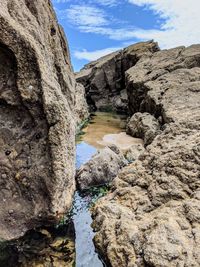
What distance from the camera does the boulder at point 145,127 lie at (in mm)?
18328

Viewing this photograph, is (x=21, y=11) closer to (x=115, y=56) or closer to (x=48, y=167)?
(x=48, y=167)

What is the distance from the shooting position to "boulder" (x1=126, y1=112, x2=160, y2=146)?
18328mm

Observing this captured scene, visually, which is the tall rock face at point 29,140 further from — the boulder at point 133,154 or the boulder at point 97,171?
the boulder at point 133,154

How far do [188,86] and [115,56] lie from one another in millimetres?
25398

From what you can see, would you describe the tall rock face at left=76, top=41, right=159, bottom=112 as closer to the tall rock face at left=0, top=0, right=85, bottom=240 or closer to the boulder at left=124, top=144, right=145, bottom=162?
the boulder at left=124, top=144, right=145, bottom=162

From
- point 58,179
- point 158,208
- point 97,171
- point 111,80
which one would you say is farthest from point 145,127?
A: point 111,80

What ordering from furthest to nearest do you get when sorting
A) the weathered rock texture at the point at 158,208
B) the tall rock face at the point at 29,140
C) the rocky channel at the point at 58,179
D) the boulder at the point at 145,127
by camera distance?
the boulder at the point at 145,127 < the tall rock face at the point at 29,140 < the rocky channel at the point at 58,179 < the weathered rock texture at the point at 158,208

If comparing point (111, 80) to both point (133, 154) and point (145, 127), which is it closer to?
point (145, 127)

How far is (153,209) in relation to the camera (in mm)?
7766

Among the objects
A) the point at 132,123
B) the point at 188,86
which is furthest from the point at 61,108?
the point at 132,123

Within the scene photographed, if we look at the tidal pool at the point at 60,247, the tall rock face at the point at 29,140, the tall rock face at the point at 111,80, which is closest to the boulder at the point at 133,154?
the tidal pool at the point at 60,247

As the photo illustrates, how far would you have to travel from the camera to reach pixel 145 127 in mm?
19953

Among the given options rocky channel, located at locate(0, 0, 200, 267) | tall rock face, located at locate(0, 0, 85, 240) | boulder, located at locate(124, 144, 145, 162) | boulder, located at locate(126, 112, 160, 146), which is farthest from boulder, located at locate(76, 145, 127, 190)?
boulder, located at locate(126, 112, 160, 146)

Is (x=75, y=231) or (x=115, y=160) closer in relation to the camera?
(x=75, y=231)
